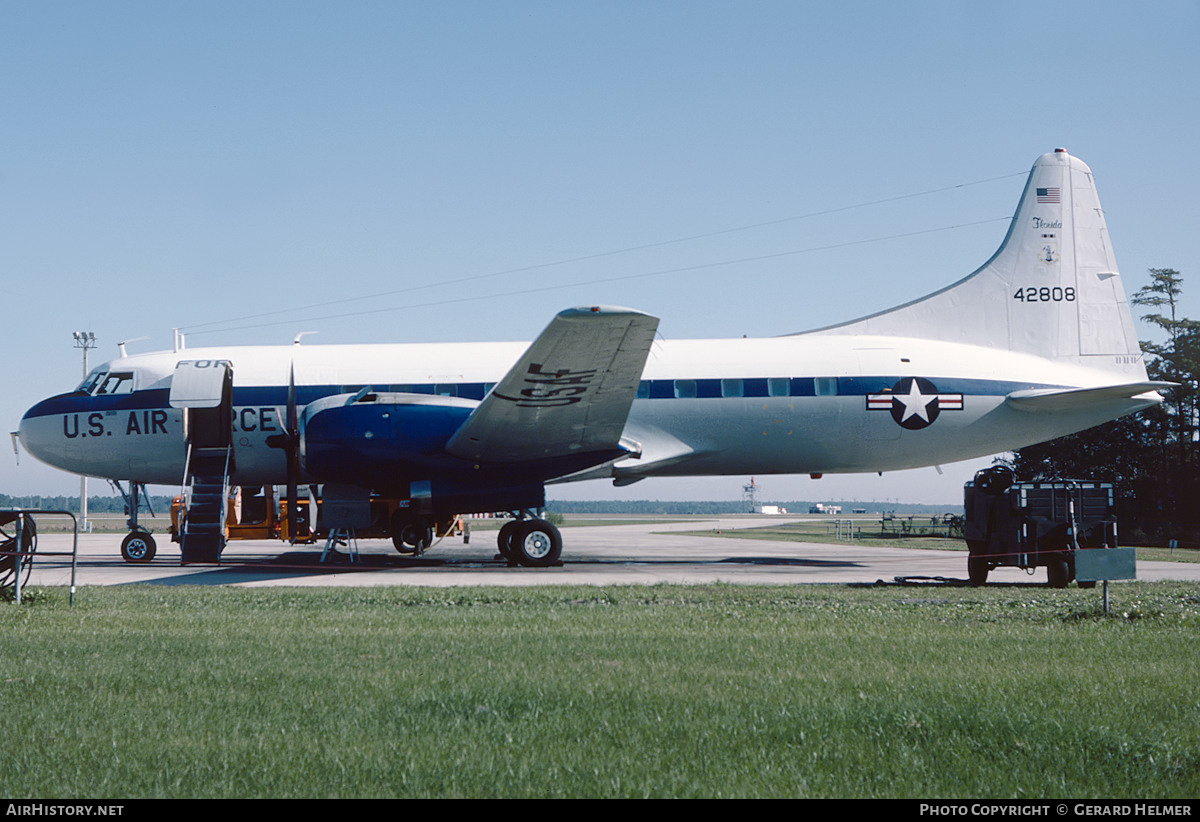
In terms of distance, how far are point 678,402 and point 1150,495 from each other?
4098cm

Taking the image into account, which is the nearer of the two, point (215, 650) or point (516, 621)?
point (215, 650)

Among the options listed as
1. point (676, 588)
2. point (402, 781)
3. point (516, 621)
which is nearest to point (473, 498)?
point (676, 588)

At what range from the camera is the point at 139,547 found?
21.7 metres

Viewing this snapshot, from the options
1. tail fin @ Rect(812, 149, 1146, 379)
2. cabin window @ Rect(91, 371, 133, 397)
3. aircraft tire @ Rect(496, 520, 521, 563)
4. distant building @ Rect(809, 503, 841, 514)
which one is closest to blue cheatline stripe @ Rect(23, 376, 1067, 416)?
cabin window @ Rect(91, 371, 133, 397)

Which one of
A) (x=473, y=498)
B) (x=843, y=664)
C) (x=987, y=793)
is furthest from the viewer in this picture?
(x=473, y=498)

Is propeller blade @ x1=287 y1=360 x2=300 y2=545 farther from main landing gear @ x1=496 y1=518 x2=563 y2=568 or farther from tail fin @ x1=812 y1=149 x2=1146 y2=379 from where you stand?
tail fin @ x1=812 y1=149 x2=1146 y2=379

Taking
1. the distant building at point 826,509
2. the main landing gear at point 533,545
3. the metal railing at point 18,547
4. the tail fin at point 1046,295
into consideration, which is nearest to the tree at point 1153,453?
the tail fin at point 1046,295

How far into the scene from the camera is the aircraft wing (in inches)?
579

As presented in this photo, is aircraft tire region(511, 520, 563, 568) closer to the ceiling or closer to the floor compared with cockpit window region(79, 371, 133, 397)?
closer to the floor

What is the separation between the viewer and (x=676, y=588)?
541 inches

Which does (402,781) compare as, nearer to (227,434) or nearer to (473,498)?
(473,498)

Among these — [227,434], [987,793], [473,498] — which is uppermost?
[227,434]

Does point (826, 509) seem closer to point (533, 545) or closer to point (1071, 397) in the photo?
point (1071, 397)

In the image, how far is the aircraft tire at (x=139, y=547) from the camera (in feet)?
70.9
